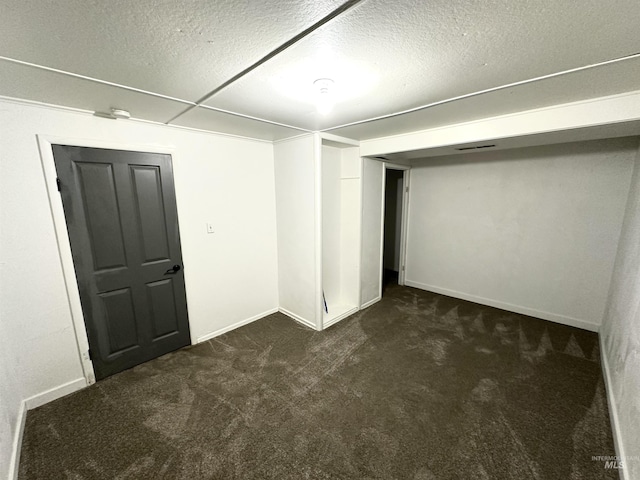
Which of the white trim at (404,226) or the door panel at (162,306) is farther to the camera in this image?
the white trim at (404,226)

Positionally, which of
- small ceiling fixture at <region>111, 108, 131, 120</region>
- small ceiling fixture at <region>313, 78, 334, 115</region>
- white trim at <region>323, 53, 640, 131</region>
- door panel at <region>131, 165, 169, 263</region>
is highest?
small ceiling fixture at <region>111, 108, 131, 120</region>

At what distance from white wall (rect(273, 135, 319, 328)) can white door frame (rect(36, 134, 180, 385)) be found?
1.36 metres

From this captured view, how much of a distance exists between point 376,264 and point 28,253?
3473mm

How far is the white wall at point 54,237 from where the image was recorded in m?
1.75

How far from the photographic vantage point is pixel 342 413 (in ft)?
6.07

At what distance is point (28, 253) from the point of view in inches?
72.1

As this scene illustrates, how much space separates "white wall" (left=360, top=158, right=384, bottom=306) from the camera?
3312 mm

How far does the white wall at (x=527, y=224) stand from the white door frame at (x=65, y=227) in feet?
12.5

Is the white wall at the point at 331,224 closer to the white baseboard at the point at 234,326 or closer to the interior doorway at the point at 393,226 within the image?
the white baseboard at the point at 234,326

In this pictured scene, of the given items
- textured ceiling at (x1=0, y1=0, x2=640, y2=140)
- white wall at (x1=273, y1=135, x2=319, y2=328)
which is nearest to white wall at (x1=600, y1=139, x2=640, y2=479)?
textured ceiling at (x1=0, y1=0, x2=640, y2=140)

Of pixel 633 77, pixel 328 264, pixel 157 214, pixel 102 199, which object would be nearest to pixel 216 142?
pixel 157 214

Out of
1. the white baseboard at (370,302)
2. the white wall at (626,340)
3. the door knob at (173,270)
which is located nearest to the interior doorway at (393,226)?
the white baseboard at (370,302)

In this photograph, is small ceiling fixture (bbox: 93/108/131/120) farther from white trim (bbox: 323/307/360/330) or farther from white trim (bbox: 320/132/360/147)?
white trim (bbox: 323/307/360/330)

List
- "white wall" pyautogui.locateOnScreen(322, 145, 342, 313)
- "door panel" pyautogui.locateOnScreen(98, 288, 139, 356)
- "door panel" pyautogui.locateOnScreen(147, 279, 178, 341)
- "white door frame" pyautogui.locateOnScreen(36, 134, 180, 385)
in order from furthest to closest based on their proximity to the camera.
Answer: "white wall" pyautogui.locateOnScreen(322, 145, 342, 313) → "door panel" pyautogui.locateOnScreen(147, 279, 178, 341) → "door panel" pyautogui.locateOnScreen(98, 288, 139, 356) → "white door frame" pyautogui.locateOnScreen(36, 134, 180, 385)
